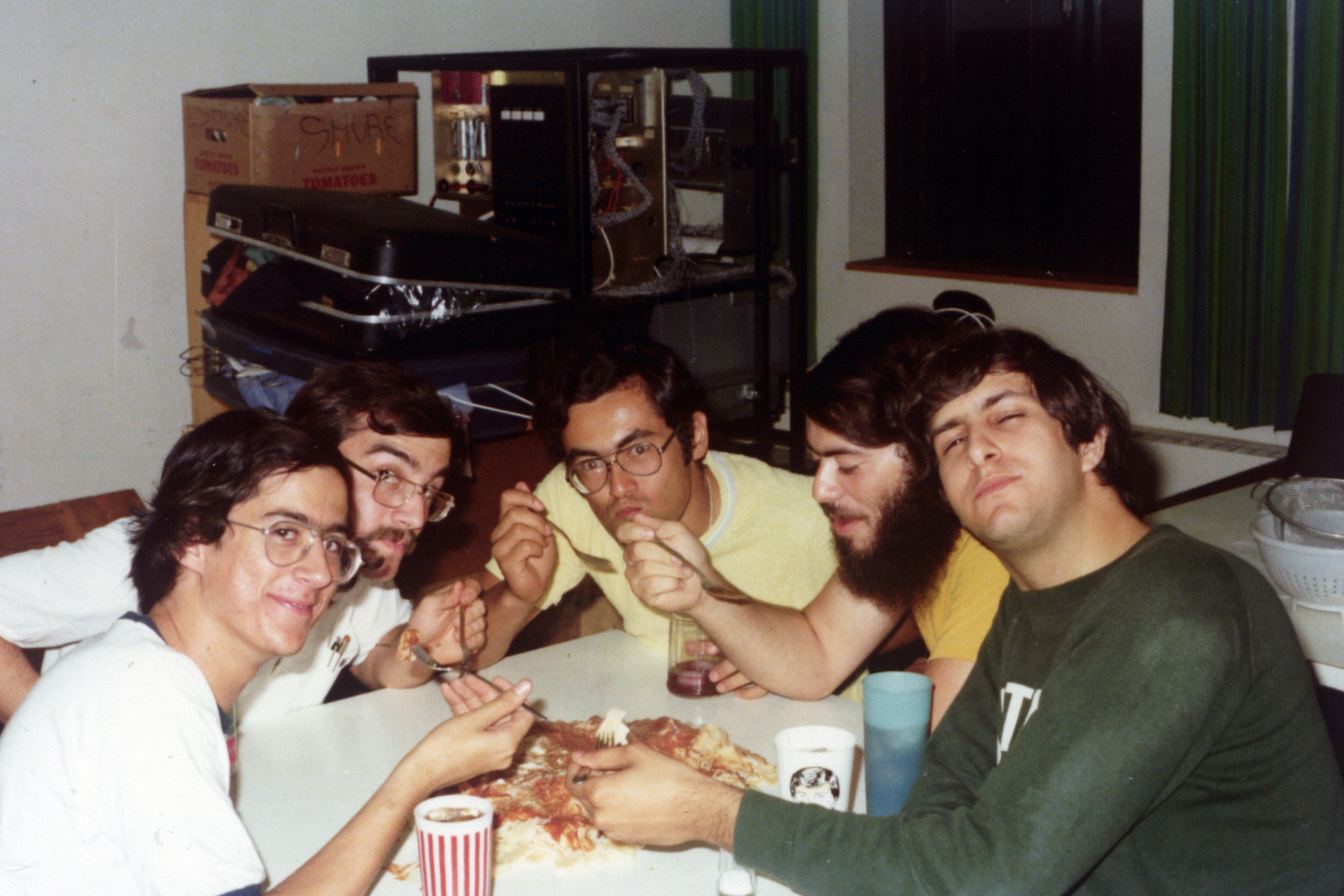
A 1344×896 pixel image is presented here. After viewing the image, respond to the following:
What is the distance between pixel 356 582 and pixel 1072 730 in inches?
46.0

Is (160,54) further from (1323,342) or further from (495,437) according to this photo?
(1323,342)

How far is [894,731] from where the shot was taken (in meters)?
1.35

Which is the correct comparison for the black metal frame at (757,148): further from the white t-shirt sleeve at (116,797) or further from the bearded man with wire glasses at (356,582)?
the white t-shirt sleeve at (116,797)

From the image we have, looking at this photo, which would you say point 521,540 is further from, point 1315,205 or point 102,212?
point 1315,205

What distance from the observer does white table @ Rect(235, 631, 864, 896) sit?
126 cm

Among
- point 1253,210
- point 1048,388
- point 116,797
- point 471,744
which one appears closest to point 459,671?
point 471,744

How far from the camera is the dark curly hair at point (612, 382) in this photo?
6.49ft

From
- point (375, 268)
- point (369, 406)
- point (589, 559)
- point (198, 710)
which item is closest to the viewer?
point (198, 710)

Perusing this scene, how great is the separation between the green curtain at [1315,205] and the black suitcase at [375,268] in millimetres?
2187

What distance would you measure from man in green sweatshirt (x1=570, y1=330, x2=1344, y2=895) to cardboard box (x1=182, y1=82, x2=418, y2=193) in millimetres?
2172

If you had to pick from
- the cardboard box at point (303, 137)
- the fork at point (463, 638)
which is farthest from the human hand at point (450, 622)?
the cardboard box at point (303, 137)

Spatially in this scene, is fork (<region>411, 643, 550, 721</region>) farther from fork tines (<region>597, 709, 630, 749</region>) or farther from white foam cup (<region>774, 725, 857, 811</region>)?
white foam cup (<region>774, 725, 857, 811</region>)

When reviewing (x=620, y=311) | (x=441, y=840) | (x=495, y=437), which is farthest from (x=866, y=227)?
(x=441, y=840)

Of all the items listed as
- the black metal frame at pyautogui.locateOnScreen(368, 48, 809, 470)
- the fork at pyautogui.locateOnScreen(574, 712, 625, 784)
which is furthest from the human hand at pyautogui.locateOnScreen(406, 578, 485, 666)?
the black metal frame at pyautogui.locateOnScreen(368, 48, 809, 470)
